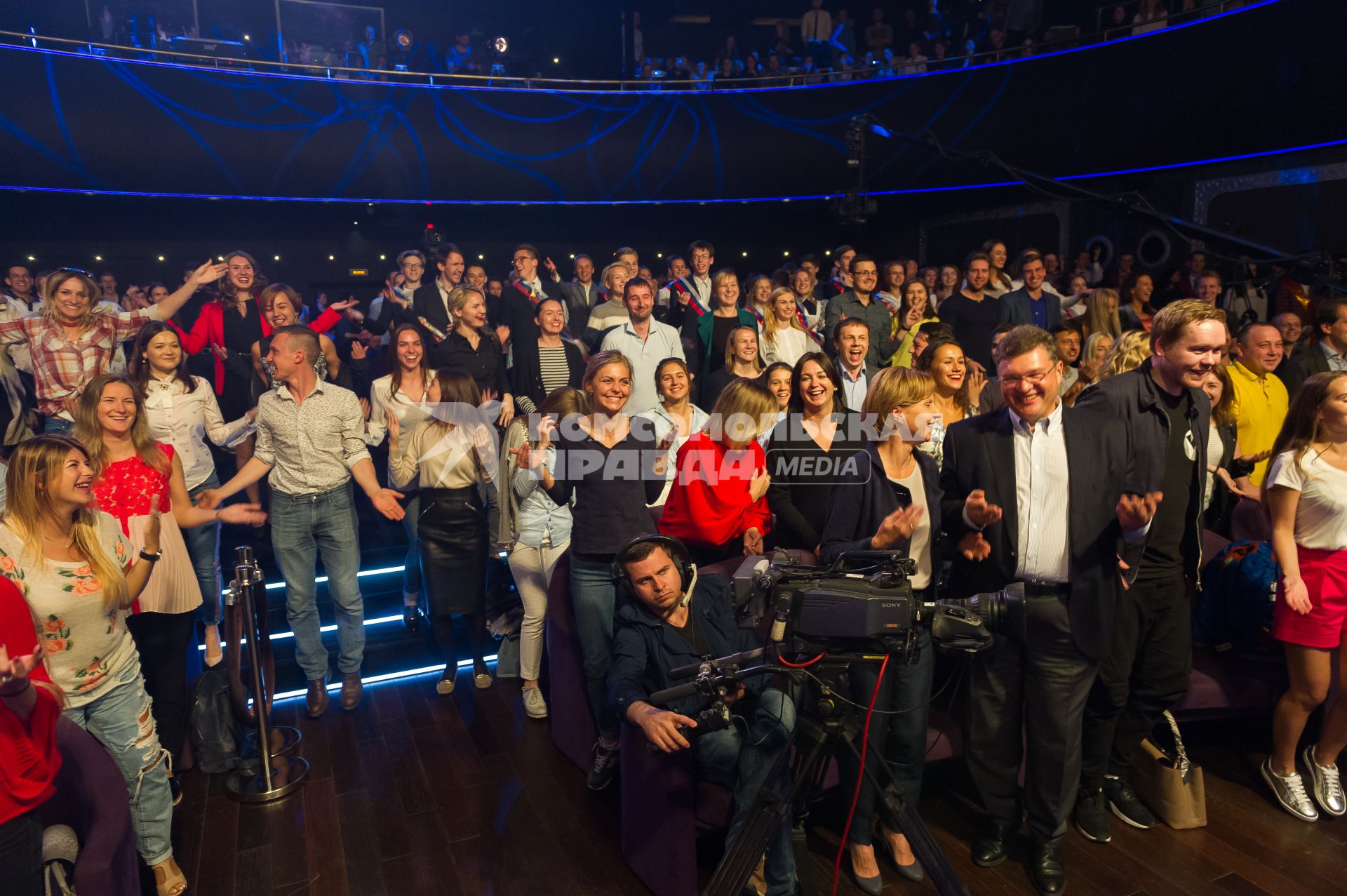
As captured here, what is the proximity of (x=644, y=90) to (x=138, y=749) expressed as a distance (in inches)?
337

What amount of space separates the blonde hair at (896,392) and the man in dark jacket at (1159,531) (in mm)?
502

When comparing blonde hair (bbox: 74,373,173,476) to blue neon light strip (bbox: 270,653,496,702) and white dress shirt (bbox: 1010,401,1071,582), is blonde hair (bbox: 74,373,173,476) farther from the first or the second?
white dress shirt (bbox: 1010,401,1071,582)

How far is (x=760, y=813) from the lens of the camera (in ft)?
6.08

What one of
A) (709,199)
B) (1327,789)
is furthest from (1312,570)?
(709,199)

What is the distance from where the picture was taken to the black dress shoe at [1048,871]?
2457 millimetres

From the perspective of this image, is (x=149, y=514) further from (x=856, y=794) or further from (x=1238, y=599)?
(x=1238, y=599)

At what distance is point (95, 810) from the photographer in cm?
204

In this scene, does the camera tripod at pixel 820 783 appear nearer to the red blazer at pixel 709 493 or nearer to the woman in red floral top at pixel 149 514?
the red blazer at pixel 709 493

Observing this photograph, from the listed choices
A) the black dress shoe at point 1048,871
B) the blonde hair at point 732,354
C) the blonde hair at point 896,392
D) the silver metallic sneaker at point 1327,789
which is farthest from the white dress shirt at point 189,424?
the silver metallic sneaker at point 1327,789

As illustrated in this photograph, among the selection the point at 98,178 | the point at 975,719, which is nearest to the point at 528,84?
the point at 98,178

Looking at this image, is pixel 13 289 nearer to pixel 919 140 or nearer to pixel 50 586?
pixel 50 586

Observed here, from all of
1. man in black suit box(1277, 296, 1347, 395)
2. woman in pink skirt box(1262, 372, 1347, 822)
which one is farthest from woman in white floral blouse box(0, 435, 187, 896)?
man in black suit box(1277, 296, 1347, 395)

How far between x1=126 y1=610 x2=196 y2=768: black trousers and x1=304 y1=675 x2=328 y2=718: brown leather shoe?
58 centimetres

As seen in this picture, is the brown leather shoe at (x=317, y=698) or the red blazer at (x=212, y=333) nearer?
the brown leather shoe at (x=317, y=698)
